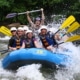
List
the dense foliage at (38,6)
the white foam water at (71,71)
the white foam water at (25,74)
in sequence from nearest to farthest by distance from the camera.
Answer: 1. the white foam water at (25,74)
2. the white foam water at (71,71)
3. the dense foliage at (38,6)

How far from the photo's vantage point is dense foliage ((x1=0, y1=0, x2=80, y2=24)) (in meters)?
18.7

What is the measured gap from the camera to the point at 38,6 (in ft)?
64.8

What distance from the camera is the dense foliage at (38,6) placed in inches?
734

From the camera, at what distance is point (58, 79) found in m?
7.23

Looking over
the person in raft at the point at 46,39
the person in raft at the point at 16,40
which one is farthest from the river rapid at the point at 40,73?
the person in raft at the point at 16,40

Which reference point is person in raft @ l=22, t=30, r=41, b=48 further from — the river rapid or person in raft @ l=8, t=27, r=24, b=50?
the river rapid

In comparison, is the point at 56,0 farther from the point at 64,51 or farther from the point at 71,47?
the point at 64,51

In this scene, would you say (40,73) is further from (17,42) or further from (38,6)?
(38,6)

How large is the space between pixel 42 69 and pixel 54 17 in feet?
38.5

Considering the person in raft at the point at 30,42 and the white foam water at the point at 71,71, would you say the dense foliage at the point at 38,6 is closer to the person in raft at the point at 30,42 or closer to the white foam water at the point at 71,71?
the white foam water at the point at 71,71

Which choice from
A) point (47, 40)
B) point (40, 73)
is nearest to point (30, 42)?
point (47, 40)

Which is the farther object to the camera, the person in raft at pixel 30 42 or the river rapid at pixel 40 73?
the person in raft at pixel 30 42

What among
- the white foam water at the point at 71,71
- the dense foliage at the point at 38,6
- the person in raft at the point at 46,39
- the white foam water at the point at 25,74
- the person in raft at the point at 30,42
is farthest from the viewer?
the dense foliage at the point at 38,6

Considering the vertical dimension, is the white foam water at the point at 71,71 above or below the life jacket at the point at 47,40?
below
